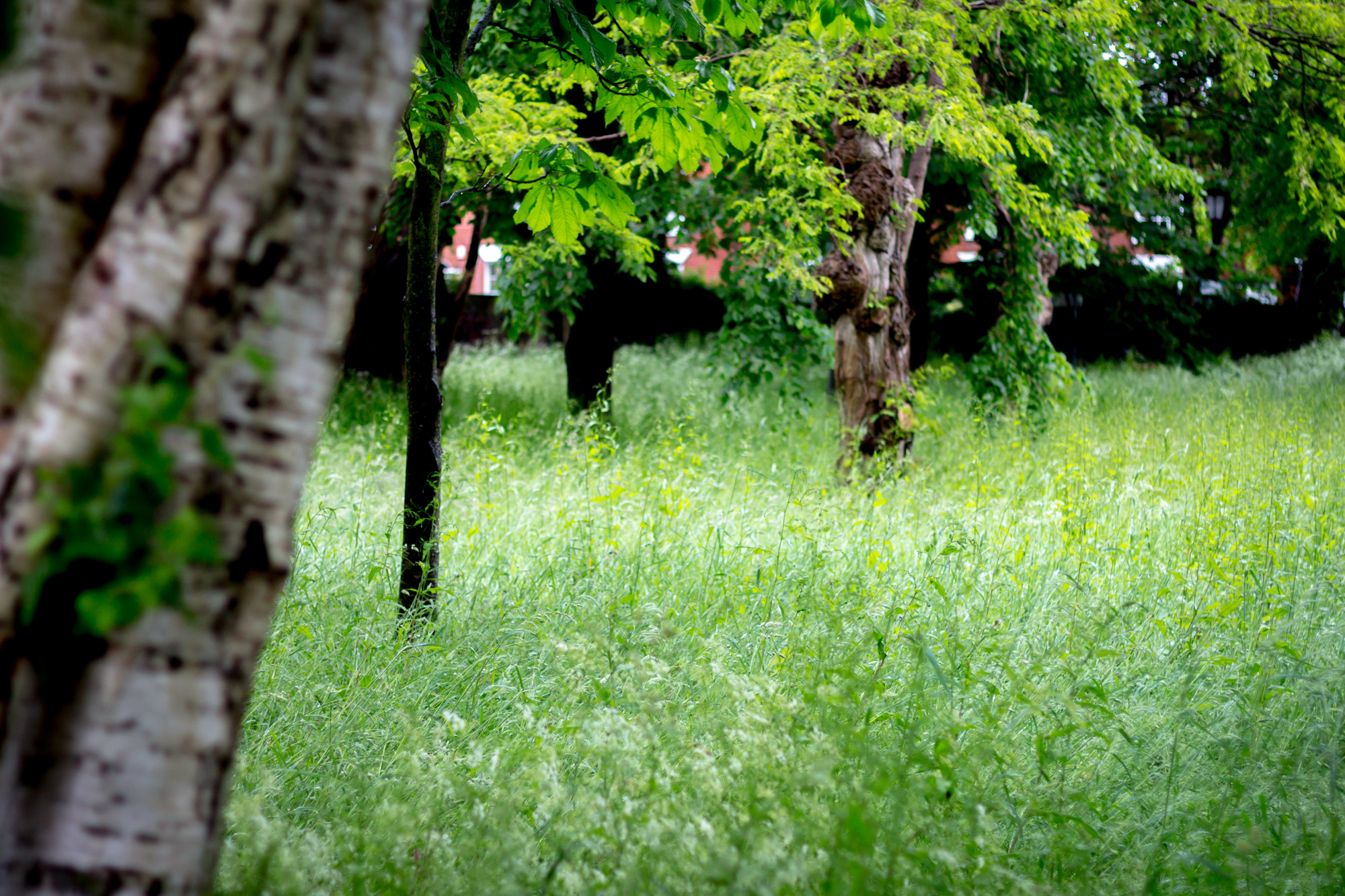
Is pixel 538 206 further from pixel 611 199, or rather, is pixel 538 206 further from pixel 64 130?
pixel 64 130

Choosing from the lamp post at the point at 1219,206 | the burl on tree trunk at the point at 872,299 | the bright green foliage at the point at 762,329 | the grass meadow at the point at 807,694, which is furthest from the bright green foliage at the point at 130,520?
the lamp post at the point at 1219,206

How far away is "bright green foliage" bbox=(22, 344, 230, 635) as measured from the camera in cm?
115

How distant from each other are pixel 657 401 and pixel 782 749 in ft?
32.0

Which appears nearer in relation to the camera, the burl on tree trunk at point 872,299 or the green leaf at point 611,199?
the green leaf at point 611,199

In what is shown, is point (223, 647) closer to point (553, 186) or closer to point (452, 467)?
point (553, 186)

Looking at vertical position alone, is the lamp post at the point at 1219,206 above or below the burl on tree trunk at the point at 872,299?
above

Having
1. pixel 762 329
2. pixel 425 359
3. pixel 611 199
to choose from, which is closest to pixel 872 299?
→ pixel 762 329

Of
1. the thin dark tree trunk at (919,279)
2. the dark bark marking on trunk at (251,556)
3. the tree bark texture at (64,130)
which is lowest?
the dark bark marking on trunk at (251,556)

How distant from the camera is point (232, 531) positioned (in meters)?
1.23

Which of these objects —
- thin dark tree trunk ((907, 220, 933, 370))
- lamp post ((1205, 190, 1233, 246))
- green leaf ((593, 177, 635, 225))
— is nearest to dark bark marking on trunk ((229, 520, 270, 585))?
green leaf ((593, 177, 635, 225))

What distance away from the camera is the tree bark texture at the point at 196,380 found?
3.84 ft

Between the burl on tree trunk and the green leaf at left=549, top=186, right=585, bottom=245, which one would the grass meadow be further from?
the green leaf at left=549, top=186, right=585, bottom=245

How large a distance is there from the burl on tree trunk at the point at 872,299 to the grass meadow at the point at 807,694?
132 cm

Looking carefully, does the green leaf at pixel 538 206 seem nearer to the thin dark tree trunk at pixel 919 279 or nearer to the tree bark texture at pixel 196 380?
the tree bark texture at pixel 196 380
